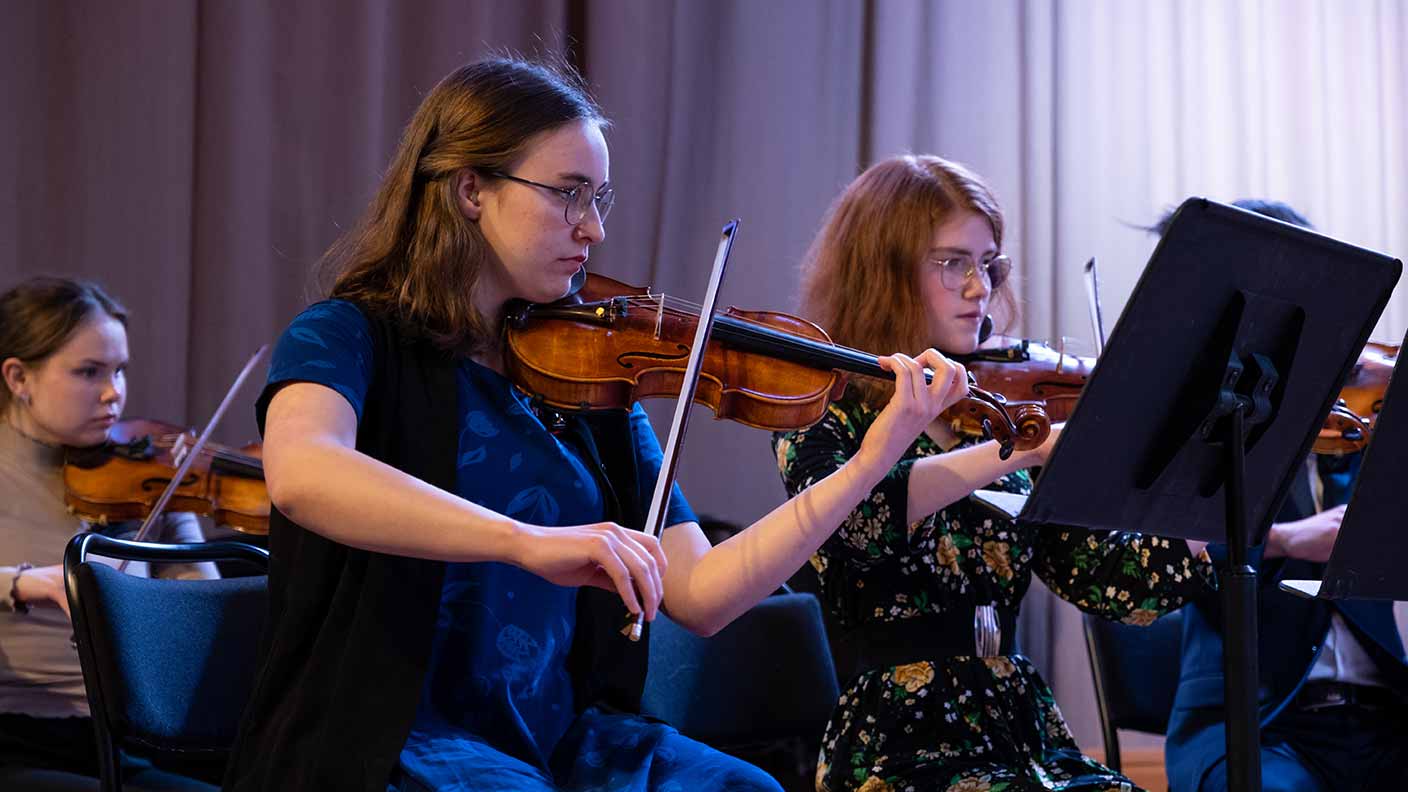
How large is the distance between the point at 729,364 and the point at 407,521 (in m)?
0.50

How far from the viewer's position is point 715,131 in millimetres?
3111

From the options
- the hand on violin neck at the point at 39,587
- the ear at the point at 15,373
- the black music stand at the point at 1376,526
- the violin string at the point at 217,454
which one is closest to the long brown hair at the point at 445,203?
the black music stand at the point at 1376,526

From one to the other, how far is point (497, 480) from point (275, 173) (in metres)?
1.66

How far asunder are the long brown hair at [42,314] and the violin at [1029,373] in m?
1.50

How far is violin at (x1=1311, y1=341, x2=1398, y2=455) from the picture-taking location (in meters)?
2.05

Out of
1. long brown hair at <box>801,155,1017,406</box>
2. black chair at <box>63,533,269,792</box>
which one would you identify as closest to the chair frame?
long brown hair at <box>801,155,1017,406</box>

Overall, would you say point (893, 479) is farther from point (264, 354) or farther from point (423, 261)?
point (264, 354)

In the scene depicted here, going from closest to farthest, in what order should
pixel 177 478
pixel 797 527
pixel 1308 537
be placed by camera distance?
pixel 797 527
pixel 1308 537
pixel 177 478

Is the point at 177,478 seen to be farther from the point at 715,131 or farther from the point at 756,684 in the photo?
the point at 715,131

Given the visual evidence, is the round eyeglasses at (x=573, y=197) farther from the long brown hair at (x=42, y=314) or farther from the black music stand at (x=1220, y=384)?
the long brown hair at (x=42, y=314)

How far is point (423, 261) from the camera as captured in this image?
4.51 ft

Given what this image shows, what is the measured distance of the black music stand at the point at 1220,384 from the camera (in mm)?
1209

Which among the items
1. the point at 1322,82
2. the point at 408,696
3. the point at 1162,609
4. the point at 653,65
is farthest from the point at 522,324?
the point at 1322,82

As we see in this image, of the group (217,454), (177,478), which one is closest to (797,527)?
(177,478)
